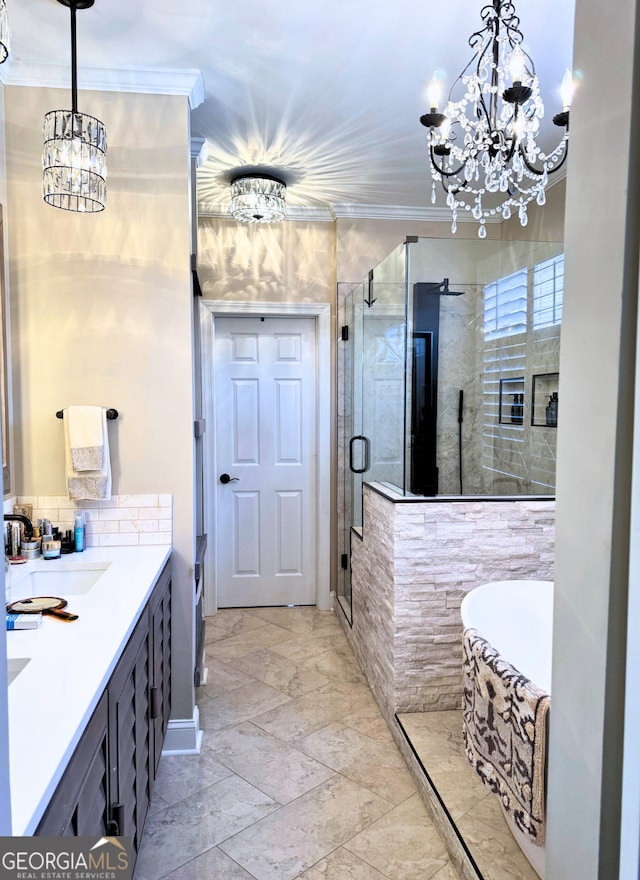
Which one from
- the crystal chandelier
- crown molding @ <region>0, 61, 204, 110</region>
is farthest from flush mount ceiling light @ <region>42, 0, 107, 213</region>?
the crystal chandelier

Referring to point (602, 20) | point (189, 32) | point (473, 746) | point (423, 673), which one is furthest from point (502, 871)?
point (189, 32)

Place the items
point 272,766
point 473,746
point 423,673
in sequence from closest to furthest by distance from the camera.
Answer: point 473,746
point 272,766
point 423,673

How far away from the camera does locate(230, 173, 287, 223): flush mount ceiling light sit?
3.32m

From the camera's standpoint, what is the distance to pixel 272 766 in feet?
7.70

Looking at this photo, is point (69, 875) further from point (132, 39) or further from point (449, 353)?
point (449, 353)

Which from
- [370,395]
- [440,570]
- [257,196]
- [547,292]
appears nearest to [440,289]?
[547,292]

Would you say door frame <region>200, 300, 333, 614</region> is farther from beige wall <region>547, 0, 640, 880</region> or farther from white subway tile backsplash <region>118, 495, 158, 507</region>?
beige wall <region>547, 0, 640, 880</region>

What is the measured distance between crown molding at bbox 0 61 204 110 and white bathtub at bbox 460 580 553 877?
235 centimetres

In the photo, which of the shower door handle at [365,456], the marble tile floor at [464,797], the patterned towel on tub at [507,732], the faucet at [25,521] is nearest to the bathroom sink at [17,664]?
the faucet at [25,521]

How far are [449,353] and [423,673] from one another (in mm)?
1804

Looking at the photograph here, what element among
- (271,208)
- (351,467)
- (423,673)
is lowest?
(423,673)

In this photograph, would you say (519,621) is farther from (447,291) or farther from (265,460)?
(265,460)

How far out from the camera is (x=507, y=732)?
1.49 metres

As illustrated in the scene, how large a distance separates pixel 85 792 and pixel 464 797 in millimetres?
1462
